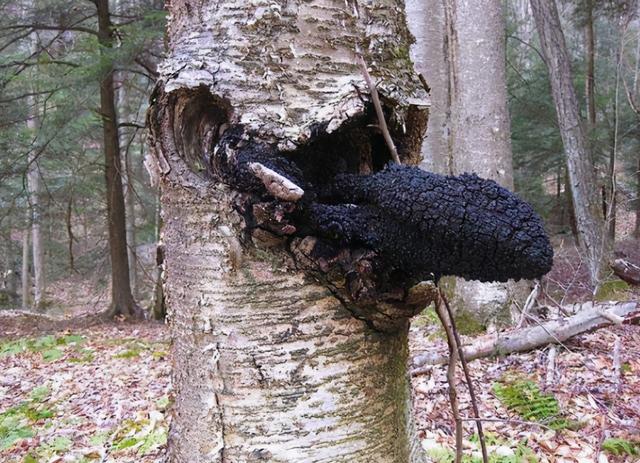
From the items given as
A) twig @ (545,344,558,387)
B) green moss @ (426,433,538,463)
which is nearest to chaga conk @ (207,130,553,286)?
green moss @ (426,433,538,463)

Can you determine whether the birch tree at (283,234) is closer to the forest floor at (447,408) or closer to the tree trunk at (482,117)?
the forest floor at (447,408)

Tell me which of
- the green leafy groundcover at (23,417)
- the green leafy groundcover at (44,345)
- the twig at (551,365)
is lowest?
the green leafy groundcover at (44,345)

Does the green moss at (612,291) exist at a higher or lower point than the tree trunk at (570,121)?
lower

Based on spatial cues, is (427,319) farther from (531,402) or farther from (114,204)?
(114,204)

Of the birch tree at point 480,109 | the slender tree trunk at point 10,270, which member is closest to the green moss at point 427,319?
the birch tree at point 480,109

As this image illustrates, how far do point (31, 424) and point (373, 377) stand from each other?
412 cm

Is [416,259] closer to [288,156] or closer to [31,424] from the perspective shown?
[288,156]

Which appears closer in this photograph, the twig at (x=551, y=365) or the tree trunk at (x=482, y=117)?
the twig at (x=551, y=365)

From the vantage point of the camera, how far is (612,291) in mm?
7305

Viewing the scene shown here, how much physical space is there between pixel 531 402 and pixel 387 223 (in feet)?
9.51

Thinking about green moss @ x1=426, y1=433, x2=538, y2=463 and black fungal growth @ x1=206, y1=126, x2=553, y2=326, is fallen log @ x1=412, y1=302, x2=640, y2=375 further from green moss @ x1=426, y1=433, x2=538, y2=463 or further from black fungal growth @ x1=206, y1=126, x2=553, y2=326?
black fungal growth @ x1=206, y1=126, x2=553, y2=326

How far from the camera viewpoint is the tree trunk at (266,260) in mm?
1117

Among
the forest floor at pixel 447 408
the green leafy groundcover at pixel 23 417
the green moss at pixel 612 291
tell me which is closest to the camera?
the forest floor at pixel 447 408

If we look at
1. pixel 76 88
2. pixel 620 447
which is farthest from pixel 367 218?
pixel 76 88
